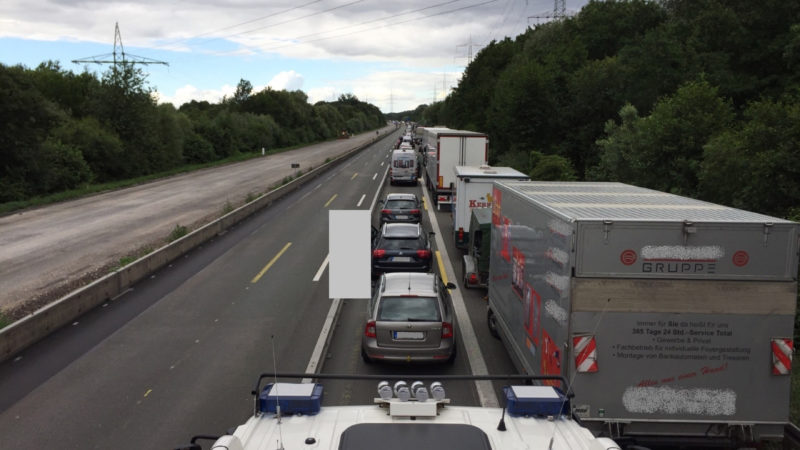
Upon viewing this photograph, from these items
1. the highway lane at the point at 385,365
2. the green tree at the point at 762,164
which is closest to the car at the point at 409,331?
the highway lane at the point at 385,365

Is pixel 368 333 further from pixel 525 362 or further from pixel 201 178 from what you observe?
pixel 201 178

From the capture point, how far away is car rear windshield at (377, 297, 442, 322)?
10188 millimetres

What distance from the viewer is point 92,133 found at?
46.8 meters

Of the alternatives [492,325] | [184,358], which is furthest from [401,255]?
[184,358]

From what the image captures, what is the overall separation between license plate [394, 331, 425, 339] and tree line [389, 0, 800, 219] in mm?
9132

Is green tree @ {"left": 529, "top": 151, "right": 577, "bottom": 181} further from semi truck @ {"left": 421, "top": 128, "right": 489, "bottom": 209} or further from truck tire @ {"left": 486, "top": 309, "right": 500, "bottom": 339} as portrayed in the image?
truck tire @ {"left": 486, "top": 309, "right": 500, "bottom": 339}

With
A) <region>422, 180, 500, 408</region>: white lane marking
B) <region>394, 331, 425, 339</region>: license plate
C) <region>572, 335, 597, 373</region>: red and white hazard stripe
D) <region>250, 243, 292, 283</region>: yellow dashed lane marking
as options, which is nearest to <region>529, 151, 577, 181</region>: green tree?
<region>422, 180, 500, 408</region>: white lane marking

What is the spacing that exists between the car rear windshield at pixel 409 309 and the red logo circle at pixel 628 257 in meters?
4.33

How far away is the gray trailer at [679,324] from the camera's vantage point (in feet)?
20.5

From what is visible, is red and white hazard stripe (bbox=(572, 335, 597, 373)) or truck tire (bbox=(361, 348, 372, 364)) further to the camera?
truck tire (bbox=(361, 348, 372, 364))

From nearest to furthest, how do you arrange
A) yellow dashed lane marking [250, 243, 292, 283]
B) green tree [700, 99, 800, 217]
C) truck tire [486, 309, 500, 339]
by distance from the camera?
truck tire [486, 309, 500, 339] → green tree [700, 99, 800, 217] → yellow dashed lane marking [250, 243, 292, 283]

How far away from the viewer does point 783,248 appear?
617cm

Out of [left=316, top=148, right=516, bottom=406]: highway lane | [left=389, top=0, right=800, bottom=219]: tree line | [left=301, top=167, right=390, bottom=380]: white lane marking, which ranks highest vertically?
[left=389, top=0, right=800, bottom=219]: tree line

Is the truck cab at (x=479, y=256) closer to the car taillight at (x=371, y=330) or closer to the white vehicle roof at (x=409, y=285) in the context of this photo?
the white vehicle roof at (x=409, y=285)
